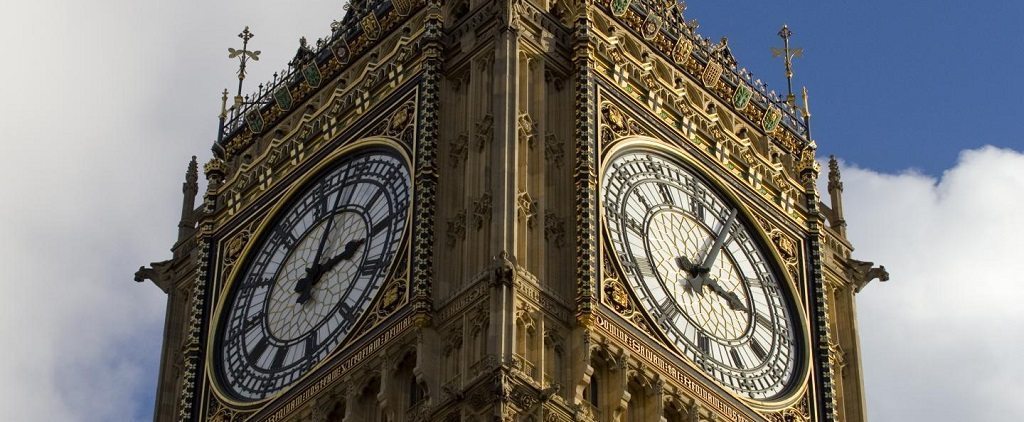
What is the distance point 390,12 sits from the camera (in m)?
43.2

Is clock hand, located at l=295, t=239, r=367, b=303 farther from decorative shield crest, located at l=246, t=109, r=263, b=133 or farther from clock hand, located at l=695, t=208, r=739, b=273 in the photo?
clock hand, located at l=695, t=208, r=739, b=273

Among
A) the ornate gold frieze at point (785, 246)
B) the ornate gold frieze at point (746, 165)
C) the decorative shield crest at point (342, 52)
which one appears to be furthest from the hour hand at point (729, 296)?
the decorative shield crest at point (342, 52)

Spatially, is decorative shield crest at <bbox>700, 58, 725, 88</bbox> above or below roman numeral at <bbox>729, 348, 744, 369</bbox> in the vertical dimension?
above

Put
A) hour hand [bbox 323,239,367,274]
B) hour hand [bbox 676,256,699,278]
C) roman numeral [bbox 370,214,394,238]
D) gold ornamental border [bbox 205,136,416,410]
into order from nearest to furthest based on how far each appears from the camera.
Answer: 1. gold ornamental border [bbox 205,136,416,410]
2. roman numeral [bbox 370,214,394,238]
3. hour hand [bbox 323,239,367,274]
4. hour hand [bbox 676,256,699,278]

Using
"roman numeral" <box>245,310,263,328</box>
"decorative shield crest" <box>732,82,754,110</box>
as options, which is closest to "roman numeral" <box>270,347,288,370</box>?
"roman numeral" <box>245,310,263,328</box>

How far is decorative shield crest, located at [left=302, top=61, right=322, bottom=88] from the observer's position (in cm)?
4355

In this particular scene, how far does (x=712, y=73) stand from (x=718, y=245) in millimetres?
3442

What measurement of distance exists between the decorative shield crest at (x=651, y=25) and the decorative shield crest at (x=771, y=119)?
6.47 ft

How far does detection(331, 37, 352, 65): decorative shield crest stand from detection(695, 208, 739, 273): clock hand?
17.9 feet

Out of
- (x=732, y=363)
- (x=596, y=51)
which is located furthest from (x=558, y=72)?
(x=732, y=363)

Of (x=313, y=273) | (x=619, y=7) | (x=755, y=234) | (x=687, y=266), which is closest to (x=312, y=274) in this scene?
(x=313, y=273)

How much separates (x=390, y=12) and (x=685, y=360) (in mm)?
7070

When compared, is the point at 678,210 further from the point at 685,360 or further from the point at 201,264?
the point at 201,264

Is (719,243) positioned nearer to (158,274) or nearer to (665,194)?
(665,194)
